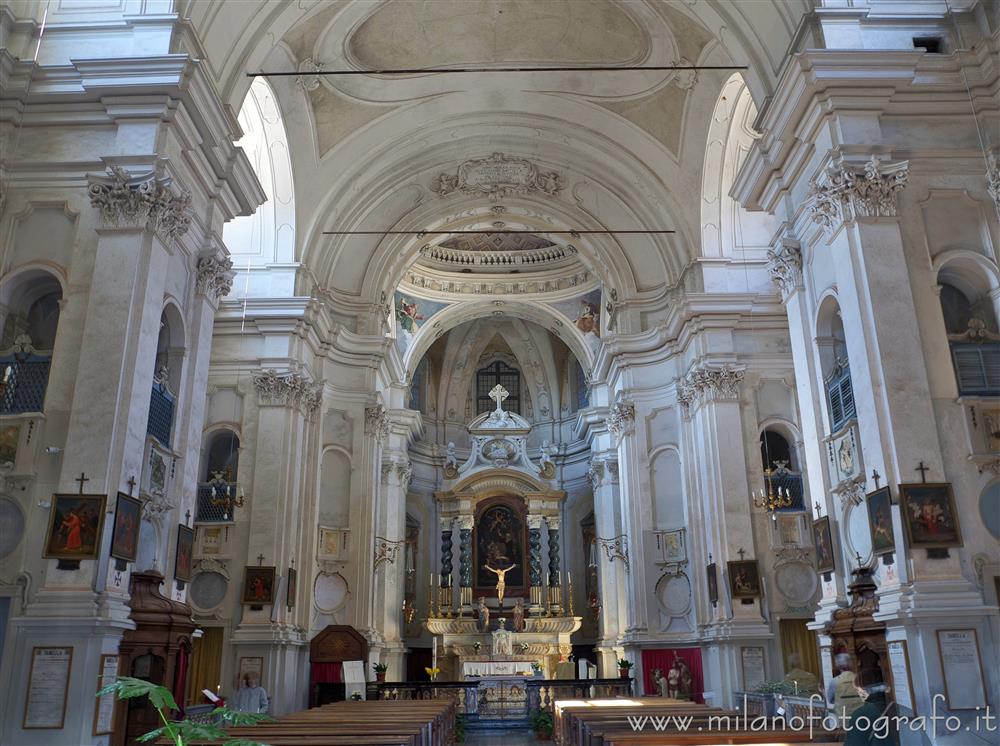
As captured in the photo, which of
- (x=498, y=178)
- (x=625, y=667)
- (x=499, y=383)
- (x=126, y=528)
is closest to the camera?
(x=126, y=528)

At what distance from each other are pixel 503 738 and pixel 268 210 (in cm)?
1083

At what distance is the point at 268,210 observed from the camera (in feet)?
56.5

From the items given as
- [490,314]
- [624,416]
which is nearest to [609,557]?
[624,416]

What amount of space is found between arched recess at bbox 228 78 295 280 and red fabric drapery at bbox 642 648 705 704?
10.0 m

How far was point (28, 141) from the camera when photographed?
1009 centimetres

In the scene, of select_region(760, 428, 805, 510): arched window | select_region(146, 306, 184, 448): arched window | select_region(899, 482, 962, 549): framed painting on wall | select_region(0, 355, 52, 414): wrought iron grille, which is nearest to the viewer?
select_region(899, 482, 962, 549): framed painting on wall

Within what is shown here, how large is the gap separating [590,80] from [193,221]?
9190 millimetres

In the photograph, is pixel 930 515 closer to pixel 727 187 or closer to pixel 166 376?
pixel 166 376

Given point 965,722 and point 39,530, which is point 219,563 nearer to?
point 39,530

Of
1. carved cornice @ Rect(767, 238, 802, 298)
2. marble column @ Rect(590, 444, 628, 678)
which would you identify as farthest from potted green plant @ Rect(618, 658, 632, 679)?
carved cornice @ Rect(767, 238, 802, 298)

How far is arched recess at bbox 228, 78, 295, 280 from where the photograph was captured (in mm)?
16781

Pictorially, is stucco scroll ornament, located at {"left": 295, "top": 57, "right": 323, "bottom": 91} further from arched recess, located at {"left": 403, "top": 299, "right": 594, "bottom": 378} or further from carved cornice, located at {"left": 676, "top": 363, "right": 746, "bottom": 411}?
arched recess, located at {"left": 403, "top": 299, "right": 594, "bottom": 378}

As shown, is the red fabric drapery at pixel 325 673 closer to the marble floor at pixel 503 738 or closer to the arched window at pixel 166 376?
the marble floor at pixel 503 738

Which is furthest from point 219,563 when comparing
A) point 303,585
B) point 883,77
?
point 883,77
